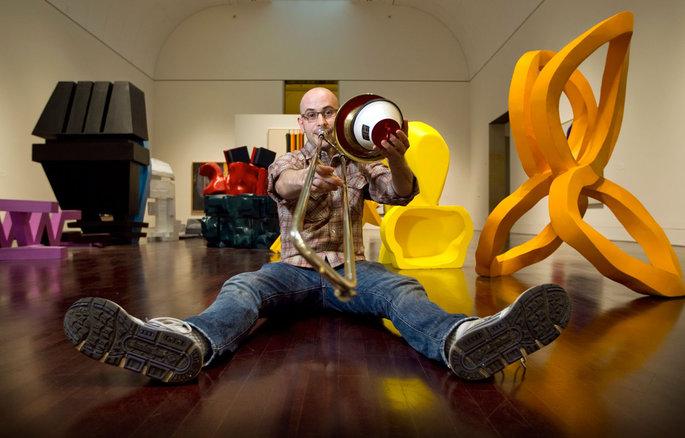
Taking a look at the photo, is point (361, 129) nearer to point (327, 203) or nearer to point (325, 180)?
point (325, 180)

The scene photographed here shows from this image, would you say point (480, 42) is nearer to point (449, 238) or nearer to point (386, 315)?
point (449, 238)

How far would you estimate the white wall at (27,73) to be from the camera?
571cm

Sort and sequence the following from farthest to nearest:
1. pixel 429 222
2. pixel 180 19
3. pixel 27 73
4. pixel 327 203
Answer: pixel 180 19 < pixel 27 73 < pixel 429 222 < pixel 327 203

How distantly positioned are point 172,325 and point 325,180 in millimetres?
487

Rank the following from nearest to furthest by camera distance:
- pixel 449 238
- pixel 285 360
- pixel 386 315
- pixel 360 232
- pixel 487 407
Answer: pixel 487 407, pixel 285 360, pixel 386 315, pixel 360 232, pixel 449 238

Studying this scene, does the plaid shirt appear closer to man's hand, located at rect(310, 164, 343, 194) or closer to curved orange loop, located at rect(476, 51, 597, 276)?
man's hand, located at rect(310, 164, 343, 194)

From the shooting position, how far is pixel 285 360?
1139mm

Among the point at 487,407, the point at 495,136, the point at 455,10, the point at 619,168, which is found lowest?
the point at 487,407

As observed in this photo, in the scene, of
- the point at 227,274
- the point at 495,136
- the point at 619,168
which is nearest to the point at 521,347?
the point at 227,274

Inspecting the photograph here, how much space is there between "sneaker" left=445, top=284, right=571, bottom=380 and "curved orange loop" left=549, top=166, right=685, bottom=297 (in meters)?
1.16

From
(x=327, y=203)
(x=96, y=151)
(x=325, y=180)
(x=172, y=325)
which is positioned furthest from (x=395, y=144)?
(x=96, y=151)

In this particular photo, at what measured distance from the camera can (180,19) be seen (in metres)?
9.93

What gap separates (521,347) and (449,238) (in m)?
2.18

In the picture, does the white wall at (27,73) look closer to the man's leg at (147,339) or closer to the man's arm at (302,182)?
the man's arm at (302,182)
